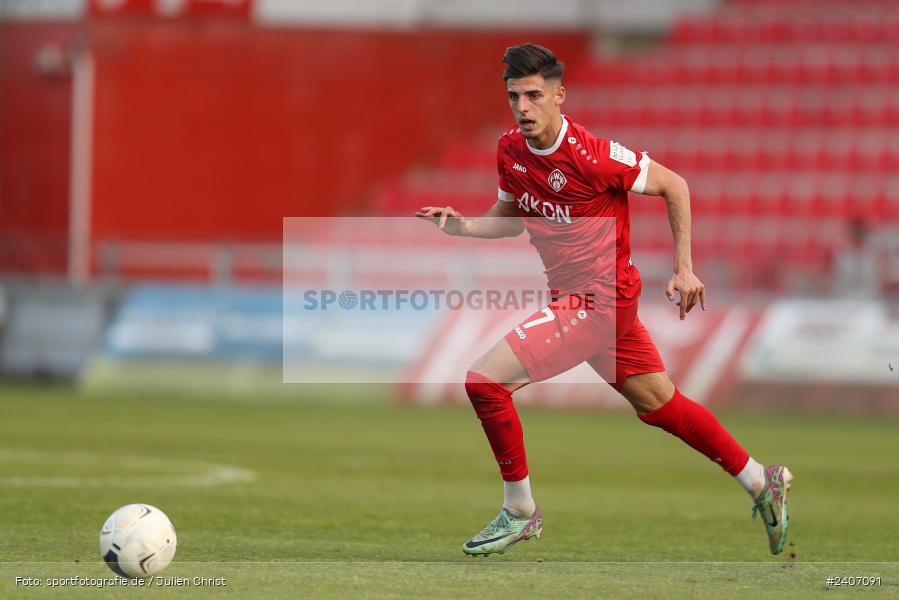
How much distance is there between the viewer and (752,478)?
794 cm

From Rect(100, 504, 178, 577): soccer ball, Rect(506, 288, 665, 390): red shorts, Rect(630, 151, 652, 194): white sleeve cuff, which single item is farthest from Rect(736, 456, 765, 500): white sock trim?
Rect(100, 504, 178, 577): soccer ball

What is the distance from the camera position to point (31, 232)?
2667 cm

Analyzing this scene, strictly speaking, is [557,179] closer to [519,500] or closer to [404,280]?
[519,500]

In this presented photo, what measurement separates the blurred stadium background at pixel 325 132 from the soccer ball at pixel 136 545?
15.0 metres

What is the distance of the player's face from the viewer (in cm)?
763

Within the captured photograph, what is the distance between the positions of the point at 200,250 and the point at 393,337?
15.3 ft

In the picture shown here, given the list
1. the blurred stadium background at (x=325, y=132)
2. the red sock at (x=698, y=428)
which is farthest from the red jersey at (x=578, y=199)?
the blurred stadium background at (x=325, y=132)

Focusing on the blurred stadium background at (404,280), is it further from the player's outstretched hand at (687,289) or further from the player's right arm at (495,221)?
the player's right arm at (495,221)

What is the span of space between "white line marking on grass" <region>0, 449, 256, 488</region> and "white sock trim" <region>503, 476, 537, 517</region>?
417cm

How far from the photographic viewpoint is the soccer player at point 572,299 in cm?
771

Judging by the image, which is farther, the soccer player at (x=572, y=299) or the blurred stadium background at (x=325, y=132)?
the blurred stadium background at (x=325, y=132)

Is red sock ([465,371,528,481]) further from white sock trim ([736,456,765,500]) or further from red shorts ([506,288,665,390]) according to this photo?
white sock trim ([736,456,765,500])

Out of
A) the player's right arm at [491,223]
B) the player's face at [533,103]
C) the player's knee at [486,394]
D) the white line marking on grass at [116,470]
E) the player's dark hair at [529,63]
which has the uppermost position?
the player's dark hair at [529,63]

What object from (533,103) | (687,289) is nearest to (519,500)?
(687,289)
